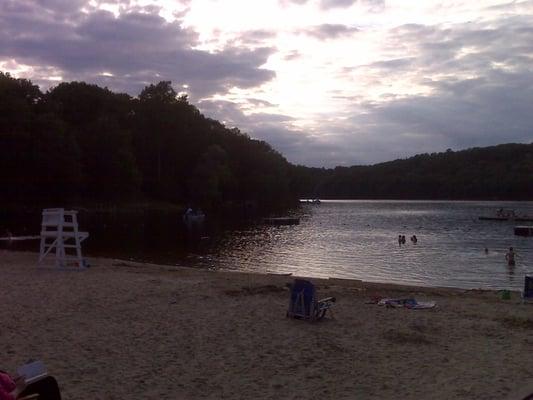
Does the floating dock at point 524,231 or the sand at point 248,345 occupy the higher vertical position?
the sand at point 248,345

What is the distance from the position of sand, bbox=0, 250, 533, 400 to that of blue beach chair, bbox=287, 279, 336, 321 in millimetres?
251

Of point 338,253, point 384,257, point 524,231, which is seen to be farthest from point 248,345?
point 524,231

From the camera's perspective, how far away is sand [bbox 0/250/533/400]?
8.28 metres

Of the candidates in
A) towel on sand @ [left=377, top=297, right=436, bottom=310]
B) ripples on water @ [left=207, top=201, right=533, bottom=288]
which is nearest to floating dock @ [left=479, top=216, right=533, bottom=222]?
ripples on water @ [left=207, top=201, right=533, bottom=288]

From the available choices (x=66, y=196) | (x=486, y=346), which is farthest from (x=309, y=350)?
(x=66, y=196)

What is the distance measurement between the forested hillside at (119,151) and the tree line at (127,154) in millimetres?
146

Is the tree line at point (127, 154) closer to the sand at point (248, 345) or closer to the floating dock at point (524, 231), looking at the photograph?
the floating dock at point (524, 231)

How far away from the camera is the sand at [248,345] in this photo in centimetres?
828

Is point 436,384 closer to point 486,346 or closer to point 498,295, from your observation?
point 486,346

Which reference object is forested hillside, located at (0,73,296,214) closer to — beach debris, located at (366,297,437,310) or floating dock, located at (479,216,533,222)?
floating dock, located at (479,216,533,222)

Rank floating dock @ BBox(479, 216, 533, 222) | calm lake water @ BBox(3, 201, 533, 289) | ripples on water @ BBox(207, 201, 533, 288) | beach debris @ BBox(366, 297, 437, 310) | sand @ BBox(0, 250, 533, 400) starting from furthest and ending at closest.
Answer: floating dock @ BBox(479, 216, 533, 222) < calm lake water @ BBox(3, 201, 533, 289) < ripples on water @ BBox(207, 201, 533, 288) < beach debris @ BBox(366, 297, 437, 310) < sand @ BBox(0, 250, 533, 400)

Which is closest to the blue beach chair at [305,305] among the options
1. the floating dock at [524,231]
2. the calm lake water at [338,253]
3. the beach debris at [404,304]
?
the beach debris at [404,304]

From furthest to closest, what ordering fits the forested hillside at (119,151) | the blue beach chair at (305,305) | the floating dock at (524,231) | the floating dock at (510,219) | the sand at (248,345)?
1. the floating dock at (510,219)
2. the forested hillside at (119,151)
3. the floating dock at (524,231)
4. the blue beach chair at (305,305)
5. the sand at (248,345)

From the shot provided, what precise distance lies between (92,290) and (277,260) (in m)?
20.5
